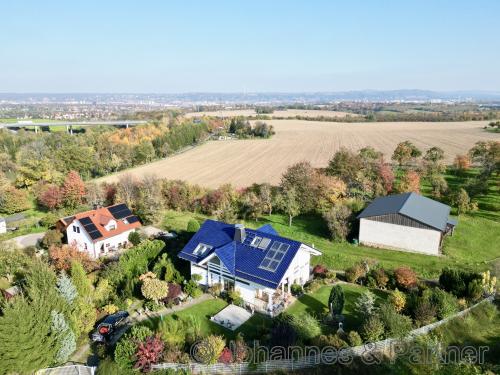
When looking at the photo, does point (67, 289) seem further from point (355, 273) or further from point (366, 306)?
point (355, 273)

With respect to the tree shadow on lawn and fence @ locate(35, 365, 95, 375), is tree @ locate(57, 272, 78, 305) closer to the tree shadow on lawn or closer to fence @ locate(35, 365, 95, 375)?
fence @ locate(35, 365, 95, 375)

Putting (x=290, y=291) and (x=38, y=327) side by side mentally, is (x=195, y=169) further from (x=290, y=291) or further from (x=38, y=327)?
(x=38, y=327)

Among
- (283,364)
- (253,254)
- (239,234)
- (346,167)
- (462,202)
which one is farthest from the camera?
(346,167)

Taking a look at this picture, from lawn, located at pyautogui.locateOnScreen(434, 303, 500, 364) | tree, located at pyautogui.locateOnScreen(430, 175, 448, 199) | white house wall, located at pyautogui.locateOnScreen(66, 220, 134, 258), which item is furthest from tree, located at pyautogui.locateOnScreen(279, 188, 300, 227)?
lawn, located at pyautogui.locateOnScreen(434, 303, 500, 364)

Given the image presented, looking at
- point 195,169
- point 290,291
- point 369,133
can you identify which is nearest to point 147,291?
point 290,291

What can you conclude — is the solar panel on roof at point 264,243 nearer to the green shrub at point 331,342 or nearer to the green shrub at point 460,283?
the green shrub at point 331,342

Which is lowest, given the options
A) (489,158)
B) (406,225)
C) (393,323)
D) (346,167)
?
(393,323)

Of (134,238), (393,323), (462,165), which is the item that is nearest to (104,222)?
(134,238)
